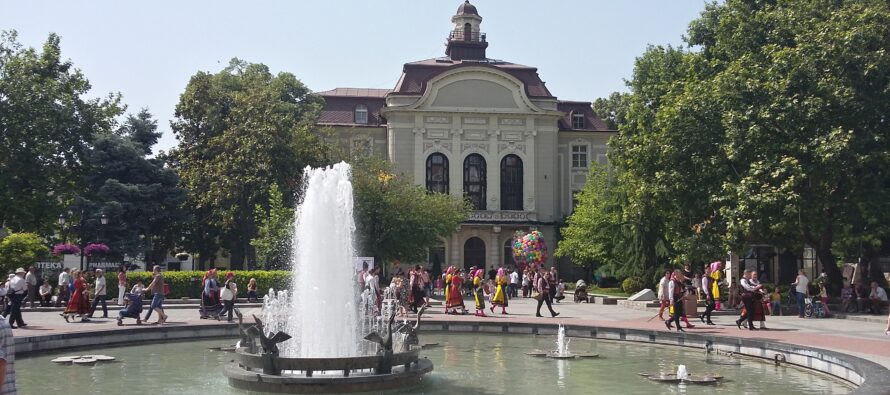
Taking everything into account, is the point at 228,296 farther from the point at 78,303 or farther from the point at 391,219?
the point at 391,219

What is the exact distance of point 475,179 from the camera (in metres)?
61.5

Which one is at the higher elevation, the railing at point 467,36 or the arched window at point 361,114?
the railing at point 467,36

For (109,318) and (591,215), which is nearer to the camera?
(109,318)

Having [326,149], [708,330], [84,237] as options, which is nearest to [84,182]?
[84,237]

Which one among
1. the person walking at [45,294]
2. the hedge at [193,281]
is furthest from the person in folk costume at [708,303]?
the person walking at [45,294]

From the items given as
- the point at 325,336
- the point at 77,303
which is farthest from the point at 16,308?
the point at 325,336

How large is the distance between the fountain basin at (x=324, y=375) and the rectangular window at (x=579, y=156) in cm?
5145

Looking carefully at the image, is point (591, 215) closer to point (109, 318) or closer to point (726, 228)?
point (726, 228)

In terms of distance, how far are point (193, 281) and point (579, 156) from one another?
35.5 meters

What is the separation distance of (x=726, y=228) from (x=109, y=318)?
757 inches

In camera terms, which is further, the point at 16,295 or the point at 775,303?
the point at 775,303

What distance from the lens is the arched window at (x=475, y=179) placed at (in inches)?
2411

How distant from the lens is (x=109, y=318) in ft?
85.0

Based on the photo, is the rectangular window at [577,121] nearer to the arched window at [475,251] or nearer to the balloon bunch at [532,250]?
the arched window at [475,251]
